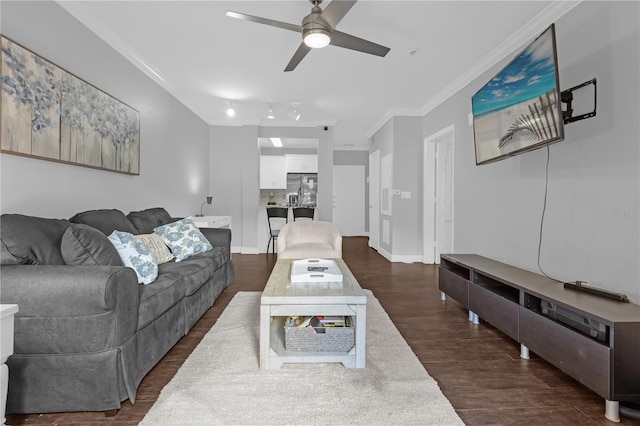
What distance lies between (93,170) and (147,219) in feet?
2.14

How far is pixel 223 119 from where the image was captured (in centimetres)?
615

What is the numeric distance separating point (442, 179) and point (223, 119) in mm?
4164

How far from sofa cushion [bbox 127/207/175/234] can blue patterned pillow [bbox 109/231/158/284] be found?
894mm

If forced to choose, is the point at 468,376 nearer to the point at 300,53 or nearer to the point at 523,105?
the point at 523,105

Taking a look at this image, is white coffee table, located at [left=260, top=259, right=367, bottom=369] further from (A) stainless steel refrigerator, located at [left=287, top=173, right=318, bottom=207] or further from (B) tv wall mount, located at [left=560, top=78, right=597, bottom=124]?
(A) stainless steel refrigerator, located at [left=287, top=173, right=318, bottom=207]

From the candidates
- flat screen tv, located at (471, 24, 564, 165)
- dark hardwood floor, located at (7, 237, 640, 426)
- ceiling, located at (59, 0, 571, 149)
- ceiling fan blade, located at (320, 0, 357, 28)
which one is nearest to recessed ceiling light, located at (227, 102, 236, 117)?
ceiling, located at (59, 0, 571, 149)

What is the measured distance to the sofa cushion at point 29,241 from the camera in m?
1.63

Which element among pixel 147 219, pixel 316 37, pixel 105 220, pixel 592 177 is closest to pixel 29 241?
pixel 105 220

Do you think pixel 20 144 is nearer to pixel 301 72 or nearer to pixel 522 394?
pixel 301 72

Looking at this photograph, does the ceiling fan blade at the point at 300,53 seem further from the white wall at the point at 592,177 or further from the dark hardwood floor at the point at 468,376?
the dark hardwood floor at the point at 468,376

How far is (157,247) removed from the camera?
9.02ft

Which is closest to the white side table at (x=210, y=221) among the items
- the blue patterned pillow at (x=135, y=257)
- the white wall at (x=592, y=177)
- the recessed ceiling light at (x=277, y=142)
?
the blue patterned pillow at (x=135, y=257)

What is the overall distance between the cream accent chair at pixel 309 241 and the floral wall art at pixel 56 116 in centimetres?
192

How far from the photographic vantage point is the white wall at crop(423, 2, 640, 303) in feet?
6.36
